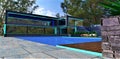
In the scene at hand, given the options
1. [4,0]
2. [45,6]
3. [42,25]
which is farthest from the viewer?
[45,6]

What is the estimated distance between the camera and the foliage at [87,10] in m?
24.9

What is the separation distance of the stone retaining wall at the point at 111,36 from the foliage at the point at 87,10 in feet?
72.6

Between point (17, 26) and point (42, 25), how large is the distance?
3545 millimetres

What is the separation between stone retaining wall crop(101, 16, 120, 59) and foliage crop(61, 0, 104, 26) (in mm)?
22130

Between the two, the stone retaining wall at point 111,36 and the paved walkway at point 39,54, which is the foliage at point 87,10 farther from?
the stone retaining wall at point 111,36

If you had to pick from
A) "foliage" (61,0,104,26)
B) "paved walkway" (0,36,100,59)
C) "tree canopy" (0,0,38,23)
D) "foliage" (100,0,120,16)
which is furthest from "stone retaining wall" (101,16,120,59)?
"tree canopy" (0,0,38,23)

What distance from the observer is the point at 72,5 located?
27.1m

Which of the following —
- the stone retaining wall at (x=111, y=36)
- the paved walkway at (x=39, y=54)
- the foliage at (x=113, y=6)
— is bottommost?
the paved walkway at (x=39, y=54)

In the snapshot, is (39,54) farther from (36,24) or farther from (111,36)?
(36,24)

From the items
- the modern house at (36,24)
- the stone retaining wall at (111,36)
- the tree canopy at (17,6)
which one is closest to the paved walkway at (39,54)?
the stone retaining wall at (111,36)

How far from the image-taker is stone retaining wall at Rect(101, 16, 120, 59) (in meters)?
2.86

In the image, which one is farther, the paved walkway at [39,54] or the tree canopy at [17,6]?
the tree canopy at [17,6]

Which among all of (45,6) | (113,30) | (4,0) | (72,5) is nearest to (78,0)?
(72,5)

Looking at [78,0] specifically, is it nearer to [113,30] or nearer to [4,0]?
[4,0]
